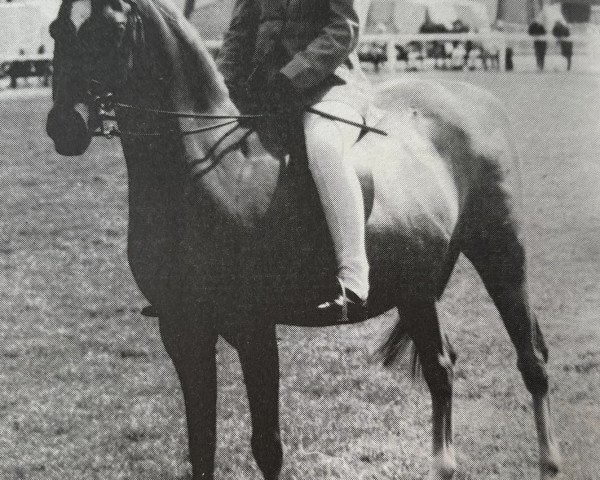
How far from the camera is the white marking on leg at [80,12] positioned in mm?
3223

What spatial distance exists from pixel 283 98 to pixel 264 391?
120 centimetres

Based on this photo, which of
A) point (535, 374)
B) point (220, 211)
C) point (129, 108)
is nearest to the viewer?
point (129, 108)

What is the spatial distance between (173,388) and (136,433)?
68 cm

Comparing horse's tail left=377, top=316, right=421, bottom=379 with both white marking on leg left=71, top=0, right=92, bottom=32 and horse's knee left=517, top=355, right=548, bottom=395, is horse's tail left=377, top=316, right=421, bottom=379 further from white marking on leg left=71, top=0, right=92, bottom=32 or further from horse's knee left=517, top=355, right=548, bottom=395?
white marking on leg left=71, top=0, right=92, bottom=32

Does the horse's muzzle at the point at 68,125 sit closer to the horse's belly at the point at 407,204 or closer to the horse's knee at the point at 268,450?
the horse's belly at the point at 407,204

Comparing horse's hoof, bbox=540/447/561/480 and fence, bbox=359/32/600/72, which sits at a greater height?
horse's hoof, bbox=540/447/561/480

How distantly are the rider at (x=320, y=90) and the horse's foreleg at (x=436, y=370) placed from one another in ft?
1.88

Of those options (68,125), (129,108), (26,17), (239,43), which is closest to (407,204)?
(239,43)

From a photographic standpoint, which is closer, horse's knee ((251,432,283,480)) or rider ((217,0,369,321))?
rider ((217,0,369,321))

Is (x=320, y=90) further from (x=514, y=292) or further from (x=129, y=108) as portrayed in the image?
(x=514, y=292)

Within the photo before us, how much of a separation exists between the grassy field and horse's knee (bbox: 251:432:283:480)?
58cm

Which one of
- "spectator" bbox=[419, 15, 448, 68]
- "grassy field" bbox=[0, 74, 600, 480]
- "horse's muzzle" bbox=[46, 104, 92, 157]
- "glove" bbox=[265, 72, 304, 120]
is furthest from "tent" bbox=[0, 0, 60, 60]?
"spectator" bbox=[419, 15, 448, 68]

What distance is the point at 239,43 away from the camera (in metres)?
3.94

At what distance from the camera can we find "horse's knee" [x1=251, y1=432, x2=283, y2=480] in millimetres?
3942
